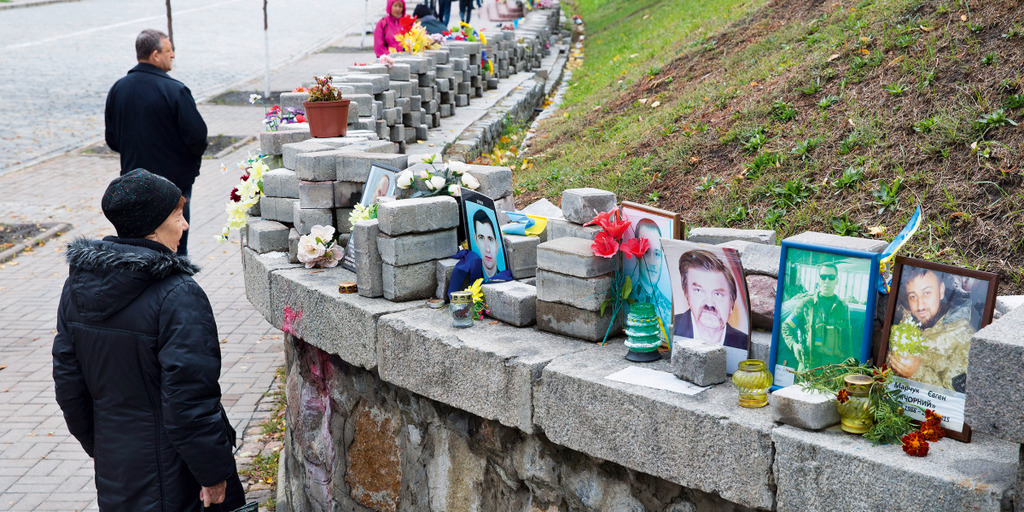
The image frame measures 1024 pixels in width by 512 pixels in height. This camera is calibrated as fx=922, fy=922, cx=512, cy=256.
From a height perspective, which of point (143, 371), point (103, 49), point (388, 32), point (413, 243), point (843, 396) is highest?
point (388, 32)

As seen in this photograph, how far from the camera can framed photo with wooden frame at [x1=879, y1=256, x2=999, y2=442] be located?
7.67 feet

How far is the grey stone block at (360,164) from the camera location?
4254 millimetres

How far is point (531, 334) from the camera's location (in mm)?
3301

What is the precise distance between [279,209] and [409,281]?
1.31 m

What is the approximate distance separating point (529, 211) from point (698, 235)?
85 cm

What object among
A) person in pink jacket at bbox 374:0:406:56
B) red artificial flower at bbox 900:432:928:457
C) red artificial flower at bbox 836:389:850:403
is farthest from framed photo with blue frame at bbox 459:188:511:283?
person in pink jacket at bbox 374:0:406:56

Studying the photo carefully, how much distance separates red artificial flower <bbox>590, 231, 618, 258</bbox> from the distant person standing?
194 inches

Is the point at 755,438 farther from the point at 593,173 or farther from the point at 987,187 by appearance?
the point at 593,173

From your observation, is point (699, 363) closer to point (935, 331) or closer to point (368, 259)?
point (935, 331)

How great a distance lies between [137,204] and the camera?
3.13m

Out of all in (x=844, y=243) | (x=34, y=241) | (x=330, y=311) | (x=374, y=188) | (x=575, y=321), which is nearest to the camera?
(x=844, y=243)

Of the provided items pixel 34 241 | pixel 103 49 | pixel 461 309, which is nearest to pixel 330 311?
pixel 461 309

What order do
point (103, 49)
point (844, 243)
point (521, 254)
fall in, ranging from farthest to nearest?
point (103, 49), point (521, 254), point (844, 243)

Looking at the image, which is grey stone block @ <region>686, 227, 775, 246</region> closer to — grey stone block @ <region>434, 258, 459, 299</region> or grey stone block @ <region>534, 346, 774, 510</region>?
grey stone block @ <region>534, 346, 774, 510</region>
